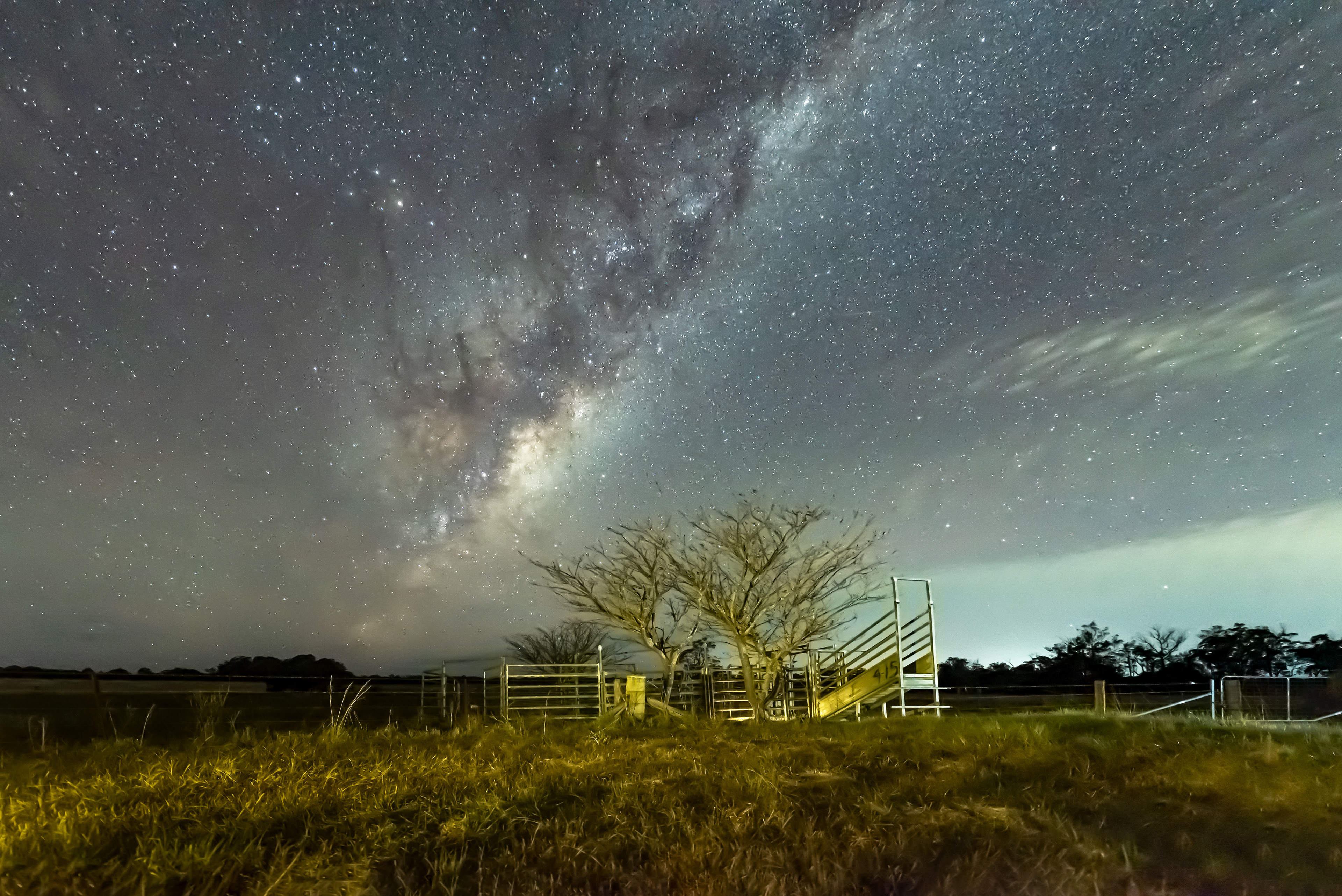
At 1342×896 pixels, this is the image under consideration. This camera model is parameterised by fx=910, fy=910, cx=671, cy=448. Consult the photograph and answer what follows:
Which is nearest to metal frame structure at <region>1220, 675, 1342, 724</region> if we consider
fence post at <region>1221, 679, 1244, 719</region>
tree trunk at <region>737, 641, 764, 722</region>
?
fence post at <region>1221, 679, 1244, 719</region>

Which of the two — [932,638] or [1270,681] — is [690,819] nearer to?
[932,638]

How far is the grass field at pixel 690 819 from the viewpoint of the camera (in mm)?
5301

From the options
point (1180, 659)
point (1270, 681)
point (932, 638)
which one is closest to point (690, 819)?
point (932, 638)

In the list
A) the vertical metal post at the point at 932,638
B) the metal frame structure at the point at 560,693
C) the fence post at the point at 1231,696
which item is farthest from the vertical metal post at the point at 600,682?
the fence post at the point at 1231,696

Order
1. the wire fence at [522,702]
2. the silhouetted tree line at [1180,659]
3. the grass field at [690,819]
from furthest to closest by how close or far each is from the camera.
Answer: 1. the silhouetted tree line at [1180,659]
2. the wire fence at [522,702]
3. the grass field at [690,819]

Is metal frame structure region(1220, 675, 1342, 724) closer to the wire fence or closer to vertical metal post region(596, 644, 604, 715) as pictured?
the wire fence

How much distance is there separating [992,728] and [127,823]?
9823 millimetres

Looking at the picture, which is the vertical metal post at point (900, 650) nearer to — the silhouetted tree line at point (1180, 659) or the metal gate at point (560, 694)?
the metal gate at point (560, 694)

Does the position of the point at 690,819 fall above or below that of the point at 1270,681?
above

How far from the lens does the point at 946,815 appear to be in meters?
6.81

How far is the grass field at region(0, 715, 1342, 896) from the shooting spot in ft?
17.4

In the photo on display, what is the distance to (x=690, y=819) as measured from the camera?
22.3ft

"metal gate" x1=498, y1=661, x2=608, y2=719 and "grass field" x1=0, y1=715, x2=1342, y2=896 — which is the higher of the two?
"grass field" x1=0, y1=715, x2=1342, y2=896

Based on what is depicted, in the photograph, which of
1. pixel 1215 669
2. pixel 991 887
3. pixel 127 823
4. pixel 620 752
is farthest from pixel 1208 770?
pixel 1215 669
